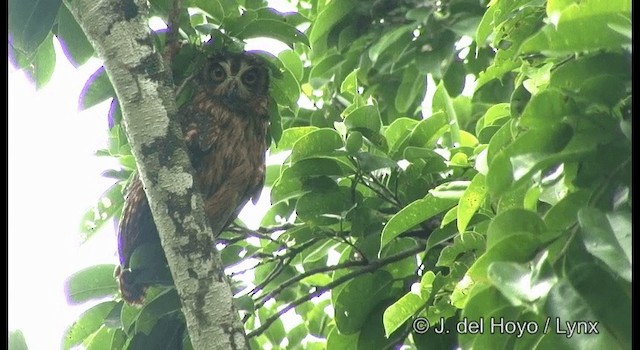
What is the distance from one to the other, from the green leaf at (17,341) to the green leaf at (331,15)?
1505 mm

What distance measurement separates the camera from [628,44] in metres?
1.43

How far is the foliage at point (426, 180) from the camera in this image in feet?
4.73

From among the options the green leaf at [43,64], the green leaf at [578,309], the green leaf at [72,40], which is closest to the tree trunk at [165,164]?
the green leaf at [72,40]

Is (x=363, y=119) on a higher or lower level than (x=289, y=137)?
lower

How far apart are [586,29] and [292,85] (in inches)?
62.0

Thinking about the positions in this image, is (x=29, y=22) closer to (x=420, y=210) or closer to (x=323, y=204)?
(x=323, y=204)

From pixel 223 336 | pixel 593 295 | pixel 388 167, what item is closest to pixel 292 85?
pixel 388 167

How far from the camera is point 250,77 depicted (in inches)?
121

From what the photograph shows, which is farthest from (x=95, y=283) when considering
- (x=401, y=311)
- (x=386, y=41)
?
(x=386, y=41)

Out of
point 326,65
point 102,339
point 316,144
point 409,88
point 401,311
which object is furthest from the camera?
point 409,88

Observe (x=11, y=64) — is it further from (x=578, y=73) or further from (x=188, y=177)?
(x=578, y=73)

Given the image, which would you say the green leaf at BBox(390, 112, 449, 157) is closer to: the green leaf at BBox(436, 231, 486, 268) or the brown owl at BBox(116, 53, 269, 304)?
the green leaf at BBox(436, 231, 486, 268)

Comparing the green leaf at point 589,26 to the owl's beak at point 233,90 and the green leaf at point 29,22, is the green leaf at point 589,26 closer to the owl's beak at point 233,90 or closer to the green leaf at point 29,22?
the green leaf at point 29,22

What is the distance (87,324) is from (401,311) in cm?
107
